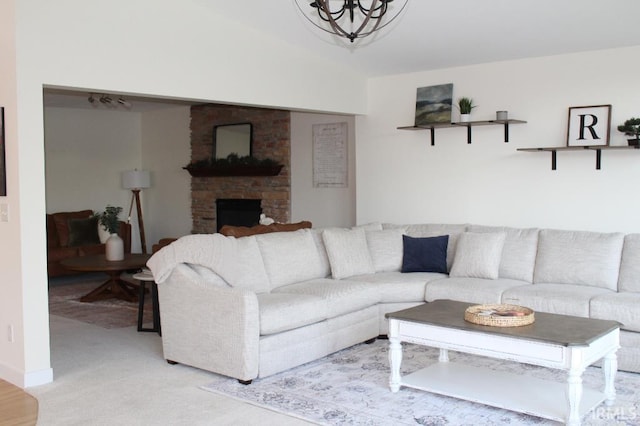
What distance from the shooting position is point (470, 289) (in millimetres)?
5121

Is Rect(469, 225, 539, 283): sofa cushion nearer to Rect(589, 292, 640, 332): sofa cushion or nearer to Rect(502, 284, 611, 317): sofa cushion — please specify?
Rect(502, 284, 611, 317): sofa cushion

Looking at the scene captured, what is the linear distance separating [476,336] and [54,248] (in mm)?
6304

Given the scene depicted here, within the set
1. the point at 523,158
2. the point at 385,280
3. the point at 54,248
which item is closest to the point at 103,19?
the point at 385,280

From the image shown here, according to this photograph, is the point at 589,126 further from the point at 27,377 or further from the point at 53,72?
the point at 27,377

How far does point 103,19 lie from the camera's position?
4617 millimetres

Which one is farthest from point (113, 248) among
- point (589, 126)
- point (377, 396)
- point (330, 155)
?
point (589, 126)

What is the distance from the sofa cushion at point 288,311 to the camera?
14.4 ft

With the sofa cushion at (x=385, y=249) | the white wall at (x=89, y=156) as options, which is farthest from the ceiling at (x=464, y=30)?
the white wall at (x=89, y=156)

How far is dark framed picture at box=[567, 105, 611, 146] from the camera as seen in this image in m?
5.41

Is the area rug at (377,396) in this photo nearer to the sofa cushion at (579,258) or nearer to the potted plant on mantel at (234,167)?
the sofa cushion at (579,258)

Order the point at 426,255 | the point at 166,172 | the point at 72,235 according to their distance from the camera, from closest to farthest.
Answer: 1. the point at 426,255
2. the point at 72,235
3. the point at 166,172

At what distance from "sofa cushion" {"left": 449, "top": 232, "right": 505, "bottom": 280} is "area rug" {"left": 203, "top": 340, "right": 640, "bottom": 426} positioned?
34.3 inches

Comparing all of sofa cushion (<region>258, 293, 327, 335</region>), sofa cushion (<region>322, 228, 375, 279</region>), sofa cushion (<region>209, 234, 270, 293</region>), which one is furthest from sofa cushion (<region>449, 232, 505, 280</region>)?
sofa cushion (<region>209, 234, 270, 293</region>)

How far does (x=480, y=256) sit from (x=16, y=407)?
3.50 metres
